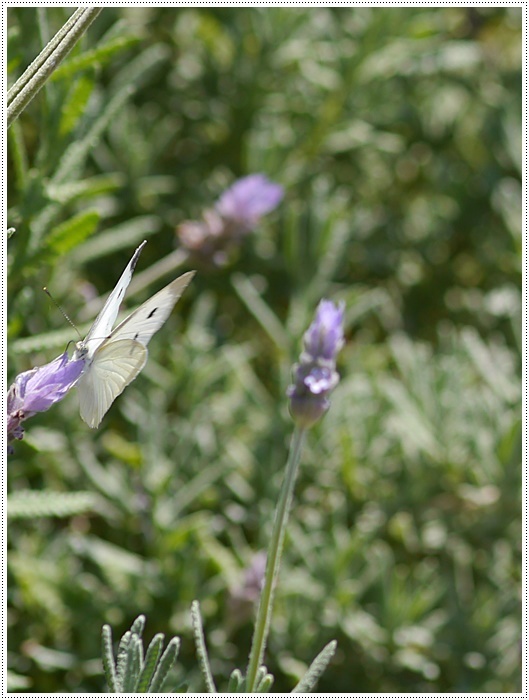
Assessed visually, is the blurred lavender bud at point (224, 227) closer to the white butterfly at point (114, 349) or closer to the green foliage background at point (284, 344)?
the green foliage background at point (284, 344)

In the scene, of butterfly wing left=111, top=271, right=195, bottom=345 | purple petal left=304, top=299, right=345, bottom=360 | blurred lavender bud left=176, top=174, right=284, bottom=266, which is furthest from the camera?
blurred lavender bud left=176, top=174, right=284, bottom=266

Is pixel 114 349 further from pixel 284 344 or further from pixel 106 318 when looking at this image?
pixel 284 344

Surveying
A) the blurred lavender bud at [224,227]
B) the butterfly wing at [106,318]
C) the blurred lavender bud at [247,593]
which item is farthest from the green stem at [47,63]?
the blurred lavender bud at [247,593]

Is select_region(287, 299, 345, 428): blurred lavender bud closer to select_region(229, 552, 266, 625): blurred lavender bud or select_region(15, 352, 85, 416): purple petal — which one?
select_region(15, 352, 85, 416): purple petal

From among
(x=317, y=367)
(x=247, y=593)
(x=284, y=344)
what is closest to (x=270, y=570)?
(x=317, y=367)

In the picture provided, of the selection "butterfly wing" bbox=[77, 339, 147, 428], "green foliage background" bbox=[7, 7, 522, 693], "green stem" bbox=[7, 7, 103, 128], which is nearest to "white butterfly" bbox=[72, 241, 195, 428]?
"butterfly wing" bbox=[77, 339, 147, 428]

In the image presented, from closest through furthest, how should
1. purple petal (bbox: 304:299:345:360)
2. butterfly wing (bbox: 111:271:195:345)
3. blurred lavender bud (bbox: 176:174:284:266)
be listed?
butterfly wing (bbox: 111:271:195:345)
purple petal (bbox: 304:299:345:360)
blurred lavender bud (bbox: 176:174:284:266)

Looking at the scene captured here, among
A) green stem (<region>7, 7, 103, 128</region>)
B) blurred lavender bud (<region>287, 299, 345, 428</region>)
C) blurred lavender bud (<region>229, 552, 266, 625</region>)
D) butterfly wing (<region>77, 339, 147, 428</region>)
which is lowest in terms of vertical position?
blurred lavender bud (<region>229, 552, 266, 625</region>)
